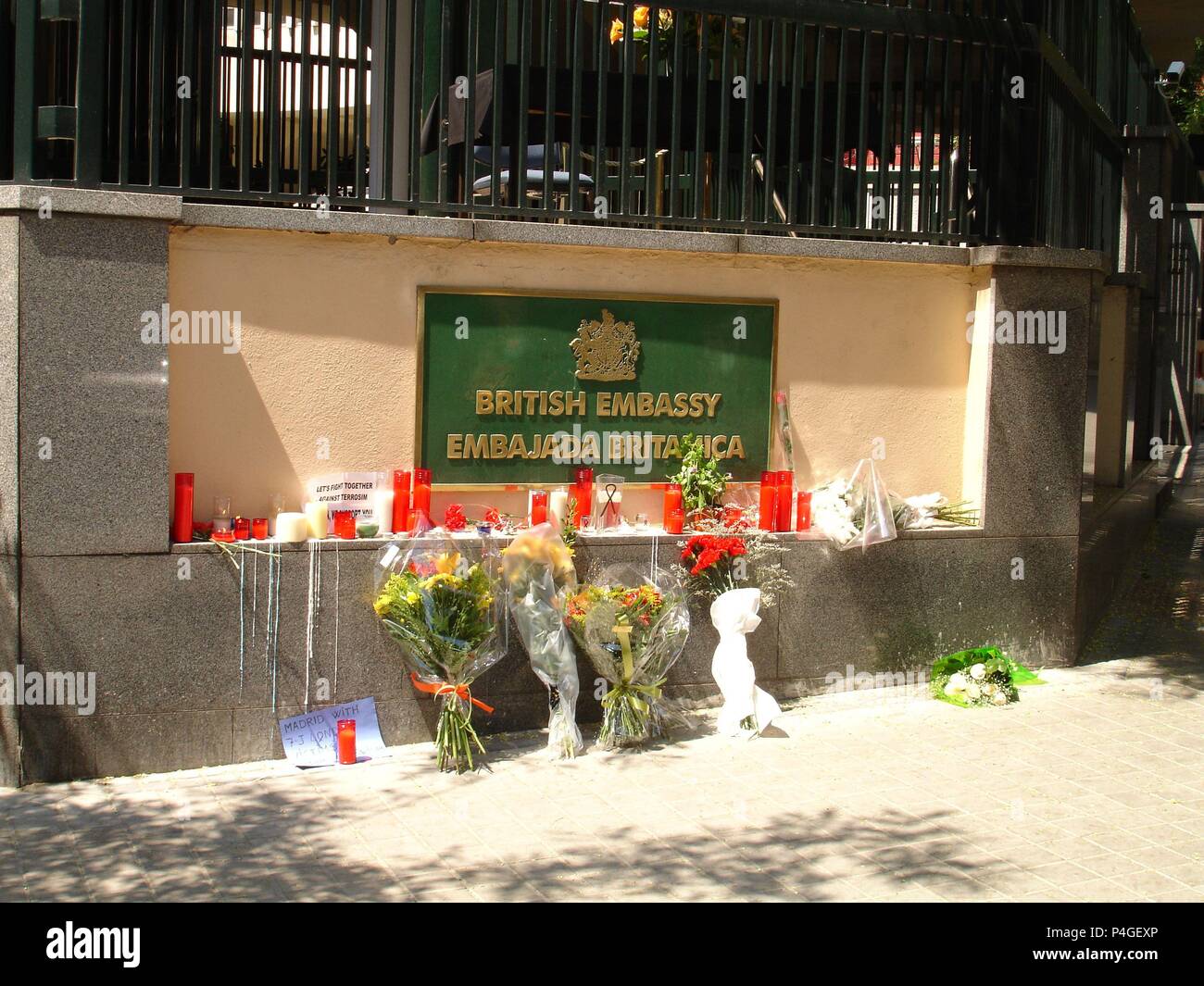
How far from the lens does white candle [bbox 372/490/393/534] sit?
24.6 ft

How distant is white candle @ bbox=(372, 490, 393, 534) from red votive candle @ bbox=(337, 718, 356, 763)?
1081 millimetres

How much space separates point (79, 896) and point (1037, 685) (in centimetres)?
593

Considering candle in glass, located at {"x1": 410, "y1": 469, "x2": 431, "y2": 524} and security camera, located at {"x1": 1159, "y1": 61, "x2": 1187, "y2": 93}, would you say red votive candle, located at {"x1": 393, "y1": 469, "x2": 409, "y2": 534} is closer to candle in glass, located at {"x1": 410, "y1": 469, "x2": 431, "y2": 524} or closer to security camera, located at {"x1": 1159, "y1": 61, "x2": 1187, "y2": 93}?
candle in glass, located at {"x1": 410, "y1": 469, "x2": 431, "y2": 524}

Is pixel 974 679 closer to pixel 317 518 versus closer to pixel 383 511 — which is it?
pixel 383 511

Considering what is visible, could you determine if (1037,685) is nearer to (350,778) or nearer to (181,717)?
(350,778)

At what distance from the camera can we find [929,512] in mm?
8789

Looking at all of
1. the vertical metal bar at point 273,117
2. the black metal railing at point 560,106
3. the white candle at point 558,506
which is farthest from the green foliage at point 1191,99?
the vertical metal bar at point 273,117

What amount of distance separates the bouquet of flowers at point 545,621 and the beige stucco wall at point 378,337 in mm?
637

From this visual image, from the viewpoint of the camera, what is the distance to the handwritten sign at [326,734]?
710cm

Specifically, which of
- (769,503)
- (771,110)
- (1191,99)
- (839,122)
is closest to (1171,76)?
A: (1191,99)

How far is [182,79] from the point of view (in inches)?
282

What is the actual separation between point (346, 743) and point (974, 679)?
12.6ft

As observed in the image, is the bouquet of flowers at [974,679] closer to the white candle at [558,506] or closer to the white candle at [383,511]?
the white candle at [558,506]

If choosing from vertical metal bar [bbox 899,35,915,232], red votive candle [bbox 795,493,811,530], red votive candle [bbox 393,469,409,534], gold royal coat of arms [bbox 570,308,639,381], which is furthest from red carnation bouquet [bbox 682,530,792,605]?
vertical metal bar [bbox 899,35,915,232]
